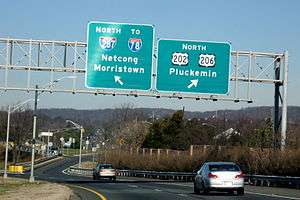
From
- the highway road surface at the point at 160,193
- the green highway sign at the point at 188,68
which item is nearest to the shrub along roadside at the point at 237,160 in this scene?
the highway road surface at the point at 160,193

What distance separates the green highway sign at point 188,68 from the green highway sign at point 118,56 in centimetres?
88

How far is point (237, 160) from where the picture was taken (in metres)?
49.6

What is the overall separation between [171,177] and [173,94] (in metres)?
25.7

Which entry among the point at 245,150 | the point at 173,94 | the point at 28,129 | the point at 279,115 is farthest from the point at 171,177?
the point at 28,129

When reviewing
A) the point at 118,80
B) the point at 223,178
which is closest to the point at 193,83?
the point at 118,80

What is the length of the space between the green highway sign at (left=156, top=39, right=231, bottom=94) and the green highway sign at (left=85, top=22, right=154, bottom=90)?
88 centimetres

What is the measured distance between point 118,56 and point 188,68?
4.22 metres

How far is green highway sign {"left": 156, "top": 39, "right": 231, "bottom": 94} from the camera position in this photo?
3997cm

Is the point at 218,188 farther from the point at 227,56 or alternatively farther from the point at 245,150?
the point at 245,150

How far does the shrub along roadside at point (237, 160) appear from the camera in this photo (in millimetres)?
41656

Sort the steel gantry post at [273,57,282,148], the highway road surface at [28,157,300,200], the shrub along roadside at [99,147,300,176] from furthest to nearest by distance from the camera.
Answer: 1. the steel gantry post at [273,57,282,148]
2. the shrub along roadside at [99,147,300,176]
3. the highway road surface at [28,157,300,200]

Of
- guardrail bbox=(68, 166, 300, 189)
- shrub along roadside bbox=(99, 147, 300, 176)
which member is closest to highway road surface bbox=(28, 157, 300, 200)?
guardrail bbox=(68, 166, 300, 189)

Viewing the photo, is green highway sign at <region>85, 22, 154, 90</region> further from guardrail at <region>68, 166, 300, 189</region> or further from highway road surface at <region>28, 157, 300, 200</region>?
guardrail at <region>68, 166, 300, 189</region>

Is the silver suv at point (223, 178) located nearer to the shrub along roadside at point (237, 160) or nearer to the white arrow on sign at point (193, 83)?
the white arrow on sign at point (193, 83)
